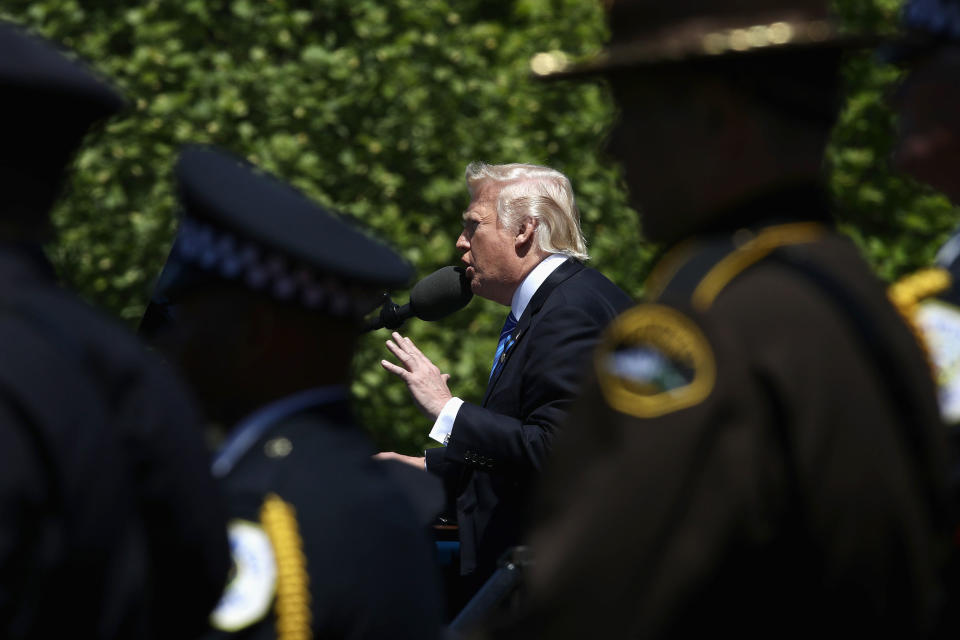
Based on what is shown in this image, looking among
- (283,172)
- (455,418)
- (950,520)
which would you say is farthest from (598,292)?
(950,520)

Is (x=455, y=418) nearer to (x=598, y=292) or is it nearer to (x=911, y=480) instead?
(x=598, y=292)

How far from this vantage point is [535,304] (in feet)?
15.2

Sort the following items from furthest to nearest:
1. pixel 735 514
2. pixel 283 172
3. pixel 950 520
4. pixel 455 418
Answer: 1. pixel 283 172
2. pixel 455 418
3. pixel 950 520
4. pixel 735 514

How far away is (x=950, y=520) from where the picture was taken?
64.4 inches

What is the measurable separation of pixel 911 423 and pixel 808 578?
0.22m

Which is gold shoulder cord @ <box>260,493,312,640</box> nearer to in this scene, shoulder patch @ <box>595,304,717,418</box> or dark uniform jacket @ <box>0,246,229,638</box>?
dark uniform jacket @ <box>0,246,229,638</box>

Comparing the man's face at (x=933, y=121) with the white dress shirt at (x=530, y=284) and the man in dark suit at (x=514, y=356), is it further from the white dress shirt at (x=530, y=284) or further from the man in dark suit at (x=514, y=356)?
the white dress shirt at (x=530, y=284)

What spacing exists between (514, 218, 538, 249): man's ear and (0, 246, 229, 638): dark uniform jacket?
3115 millimetres

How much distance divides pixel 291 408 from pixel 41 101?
59 cm

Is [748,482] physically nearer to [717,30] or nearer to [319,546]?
[717,30]

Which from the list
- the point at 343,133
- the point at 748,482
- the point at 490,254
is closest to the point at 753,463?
the point at 748,482

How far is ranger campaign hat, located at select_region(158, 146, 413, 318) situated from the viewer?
2.03 meters

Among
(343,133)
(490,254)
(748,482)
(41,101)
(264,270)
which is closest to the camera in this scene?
(748,482)

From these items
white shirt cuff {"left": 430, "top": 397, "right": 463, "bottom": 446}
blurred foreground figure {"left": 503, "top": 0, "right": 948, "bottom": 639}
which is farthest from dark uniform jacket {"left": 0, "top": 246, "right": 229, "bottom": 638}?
white shirt cuff {"left": 430, "top": 397, "right": 463, "bottom": 446}
